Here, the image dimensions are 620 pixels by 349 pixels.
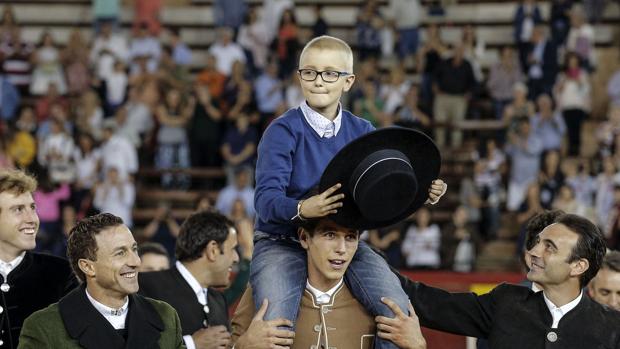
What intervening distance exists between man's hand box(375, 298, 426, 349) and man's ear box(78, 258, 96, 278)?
122 cm

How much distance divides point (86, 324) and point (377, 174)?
1.36 m

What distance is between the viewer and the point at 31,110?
16.1 meters

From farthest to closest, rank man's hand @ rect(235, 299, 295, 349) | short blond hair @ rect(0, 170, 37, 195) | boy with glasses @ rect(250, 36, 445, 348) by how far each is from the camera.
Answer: short blond hair @ rect(0, 170, 37, 195) < boy with glasses @ rect(250, 36, 445, 348) < man's hand @ rect(235, 299, 295, 349)

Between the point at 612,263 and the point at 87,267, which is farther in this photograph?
the point at 612,263

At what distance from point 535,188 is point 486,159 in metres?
1.25

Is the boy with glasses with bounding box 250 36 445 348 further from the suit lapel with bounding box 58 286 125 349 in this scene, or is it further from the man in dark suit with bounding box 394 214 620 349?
the suit lapel with bounding box 58 286 125 349

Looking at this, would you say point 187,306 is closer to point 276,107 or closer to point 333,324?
point 333,324

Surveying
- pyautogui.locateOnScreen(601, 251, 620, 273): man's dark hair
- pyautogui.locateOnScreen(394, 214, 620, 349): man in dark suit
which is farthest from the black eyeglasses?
pyautogui.locateOnScreen(601, 251, 620, 273): man's dark hair

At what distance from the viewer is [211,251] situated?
6.98 m

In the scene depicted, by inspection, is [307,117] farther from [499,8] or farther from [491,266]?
[499,8]

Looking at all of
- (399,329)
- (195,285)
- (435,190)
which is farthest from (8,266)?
(435,190)

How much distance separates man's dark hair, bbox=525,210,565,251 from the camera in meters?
Result: 5.94

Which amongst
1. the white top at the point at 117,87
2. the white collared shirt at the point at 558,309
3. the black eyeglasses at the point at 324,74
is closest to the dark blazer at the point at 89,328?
the black eyeglasses at the point at 324,74

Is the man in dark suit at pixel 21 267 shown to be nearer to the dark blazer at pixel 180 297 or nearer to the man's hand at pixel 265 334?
the dark blazer at pixel 180 297
